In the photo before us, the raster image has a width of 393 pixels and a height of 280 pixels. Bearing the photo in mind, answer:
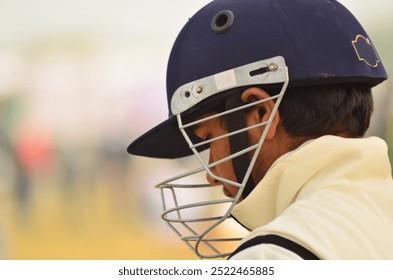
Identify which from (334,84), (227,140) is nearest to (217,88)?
(227,140)

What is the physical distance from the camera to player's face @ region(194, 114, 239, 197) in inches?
51.7

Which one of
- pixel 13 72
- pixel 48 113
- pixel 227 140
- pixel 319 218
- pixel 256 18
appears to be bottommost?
pixel 319 218

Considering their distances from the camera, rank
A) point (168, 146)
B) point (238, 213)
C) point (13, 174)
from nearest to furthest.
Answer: point (238, 213) → point (168, 146) → point (13, 174)

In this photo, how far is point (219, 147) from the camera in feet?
4.35

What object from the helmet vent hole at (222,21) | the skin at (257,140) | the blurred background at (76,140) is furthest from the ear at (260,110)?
the blurred background at (76,140)

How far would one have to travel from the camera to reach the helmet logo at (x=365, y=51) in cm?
133

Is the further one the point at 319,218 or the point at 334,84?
the point at 334,84

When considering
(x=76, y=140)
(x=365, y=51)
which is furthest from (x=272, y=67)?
(x=76, y=140)

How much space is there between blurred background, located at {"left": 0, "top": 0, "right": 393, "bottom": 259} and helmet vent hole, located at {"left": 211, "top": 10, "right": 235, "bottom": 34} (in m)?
1.40

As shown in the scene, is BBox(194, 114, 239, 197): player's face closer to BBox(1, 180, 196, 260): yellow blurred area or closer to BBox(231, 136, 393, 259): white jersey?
BBox(231, 136, 393, 259): white jersey

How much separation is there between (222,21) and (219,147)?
24cm

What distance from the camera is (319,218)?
1015 millimetres

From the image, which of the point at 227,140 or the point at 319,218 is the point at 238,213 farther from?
the point at 319,218

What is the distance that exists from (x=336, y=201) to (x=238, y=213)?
9.4 inches
